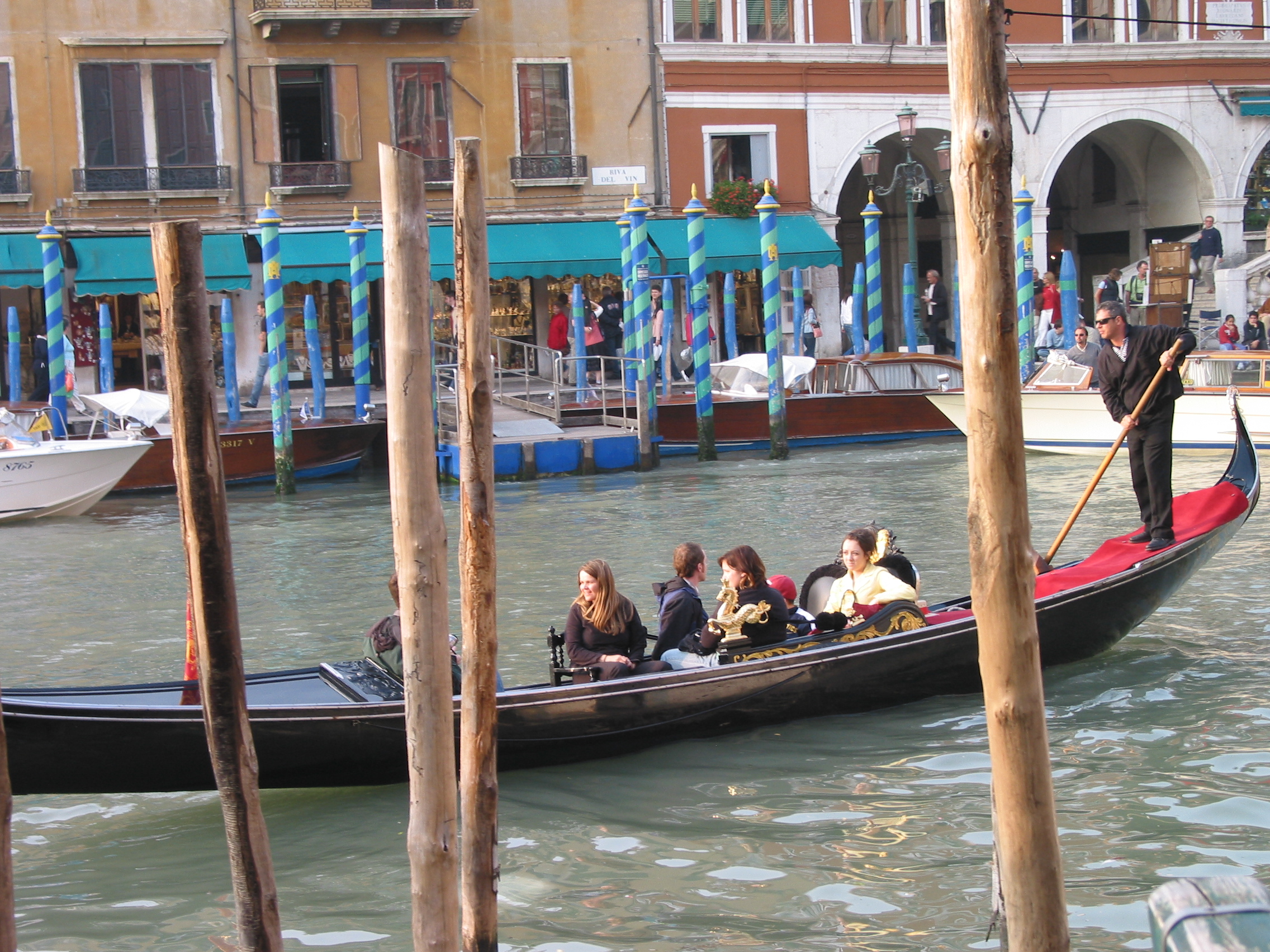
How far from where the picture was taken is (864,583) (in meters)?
6.42

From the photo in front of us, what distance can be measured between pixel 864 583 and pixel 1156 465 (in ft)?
6.39

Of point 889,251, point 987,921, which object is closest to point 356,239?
point 889,251

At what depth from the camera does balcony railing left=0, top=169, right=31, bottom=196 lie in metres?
18.7

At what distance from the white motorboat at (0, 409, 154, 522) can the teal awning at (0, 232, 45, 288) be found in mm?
4835

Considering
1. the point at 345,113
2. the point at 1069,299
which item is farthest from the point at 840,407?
the point at 345,113

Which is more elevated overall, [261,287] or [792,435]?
[261,287]

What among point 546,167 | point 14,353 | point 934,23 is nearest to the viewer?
point 14,353

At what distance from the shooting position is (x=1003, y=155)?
2791mm

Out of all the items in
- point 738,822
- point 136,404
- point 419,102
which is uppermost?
point 419,102

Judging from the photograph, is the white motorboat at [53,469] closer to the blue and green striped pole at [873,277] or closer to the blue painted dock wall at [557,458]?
the blue painted dock wall at [557,458]

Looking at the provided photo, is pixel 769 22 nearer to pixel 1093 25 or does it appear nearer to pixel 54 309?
pixel 1093 25

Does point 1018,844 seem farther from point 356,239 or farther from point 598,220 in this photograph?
point 598,220

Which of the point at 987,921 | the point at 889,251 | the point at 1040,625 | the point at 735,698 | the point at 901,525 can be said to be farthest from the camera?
the point at 889,251

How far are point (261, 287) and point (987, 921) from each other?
56.1ft
